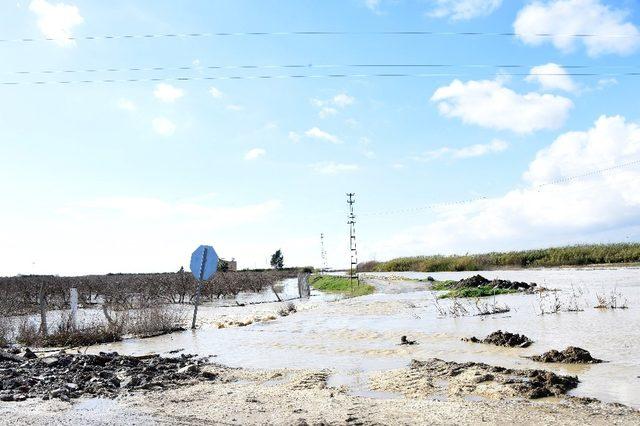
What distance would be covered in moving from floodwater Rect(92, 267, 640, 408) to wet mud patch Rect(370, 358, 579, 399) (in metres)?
0.35

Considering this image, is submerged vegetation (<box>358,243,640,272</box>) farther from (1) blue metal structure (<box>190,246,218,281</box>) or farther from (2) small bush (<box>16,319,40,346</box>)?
(2) small bush (<box>16,319,40,346</box>)

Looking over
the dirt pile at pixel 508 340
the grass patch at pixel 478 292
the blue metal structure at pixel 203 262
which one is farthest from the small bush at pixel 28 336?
the grass patch at pixel 478 292

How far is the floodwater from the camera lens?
10.6 m

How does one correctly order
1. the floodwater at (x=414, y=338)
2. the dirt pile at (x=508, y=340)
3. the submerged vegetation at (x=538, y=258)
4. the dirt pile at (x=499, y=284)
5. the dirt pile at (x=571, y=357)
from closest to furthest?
the floodwater at (x=414, y=338), the dirt pile at (x=571, y=357), the dirt pile at (x=508, y=340), the dirt pile at (x=499, y=284), the submerged vegetation at (x=538, y=258)

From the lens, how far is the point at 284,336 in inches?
709

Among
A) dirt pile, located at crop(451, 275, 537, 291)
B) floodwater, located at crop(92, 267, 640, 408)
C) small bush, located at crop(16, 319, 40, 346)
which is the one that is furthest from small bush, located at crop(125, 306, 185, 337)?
dirt pile, located at crop(451, 275, 537, 291)

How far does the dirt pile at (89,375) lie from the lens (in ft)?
31.6

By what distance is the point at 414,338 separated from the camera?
15.9 m

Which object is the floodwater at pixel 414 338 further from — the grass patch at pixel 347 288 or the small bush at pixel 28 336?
the grass patch at pixel 347 288

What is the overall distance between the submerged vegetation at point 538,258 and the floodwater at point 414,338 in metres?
47.1

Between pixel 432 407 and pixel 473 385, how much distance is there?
155 centimetres

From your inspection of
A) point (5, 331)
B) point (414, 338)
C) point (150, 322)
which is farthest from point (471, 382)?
point (5, 331)

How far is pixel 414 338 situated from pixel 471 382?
6705mm

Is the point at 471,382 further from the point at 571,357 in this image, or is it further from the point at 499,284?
the point at 499,284
